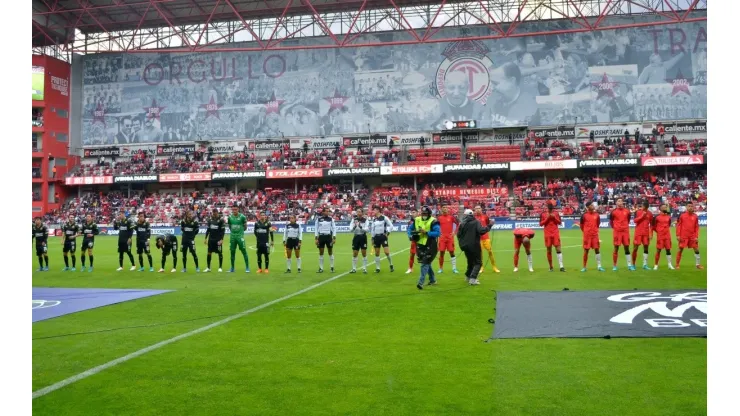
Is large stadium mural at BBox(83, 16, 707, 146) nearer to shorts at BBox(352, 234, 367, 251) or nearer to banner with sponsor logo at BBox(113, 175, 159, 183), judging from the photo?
banner with sponsor logo at BBox(113, 175, 159, 183)

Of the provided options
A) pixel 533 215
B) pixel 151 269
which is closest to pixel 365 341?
pixel 151 269

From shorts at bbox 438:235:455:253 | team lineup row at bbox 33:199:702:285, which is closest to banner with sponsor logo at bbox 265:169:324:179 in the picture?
team lineup row at bbox 33:199:702:285

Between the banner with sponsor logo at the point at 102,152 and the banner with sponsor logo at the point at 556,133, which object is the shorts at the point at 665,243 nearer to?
the banner with sponsor logo at the point at 556,133

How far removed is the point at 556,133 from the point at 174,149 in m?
36.3

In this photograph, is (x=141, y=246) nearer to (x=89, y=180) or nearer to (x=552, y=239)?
(x=552, y=239)

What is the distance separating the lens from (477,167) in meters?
46.1

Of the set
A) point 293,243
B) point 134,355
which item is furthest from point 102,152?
point 134,355

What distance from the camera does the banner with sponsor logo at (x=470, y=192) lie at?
46.5m

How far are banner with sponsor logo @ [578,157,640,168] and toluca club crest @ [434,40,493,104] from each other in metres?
10.5

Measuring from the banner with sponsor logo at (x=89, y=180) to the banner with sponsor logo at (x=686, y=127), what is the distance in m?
50.6

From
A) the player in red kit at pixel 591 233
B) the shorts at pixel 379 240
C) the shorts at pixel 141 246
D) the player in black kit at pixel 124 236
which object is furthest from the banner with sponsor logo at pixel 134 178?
the player in red kit at pixel 591 233

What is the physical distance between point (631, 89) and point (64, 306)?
48.4m

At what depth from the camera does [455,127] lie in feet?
161

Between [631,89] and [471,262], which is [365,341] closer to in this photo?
[471,262]
